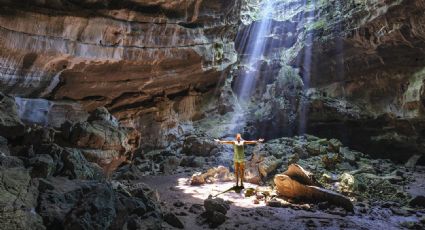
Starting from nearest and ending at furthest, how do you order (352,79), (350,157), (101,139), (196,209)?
1. (196,209)
2. (101,139)
3. (350,157)
4. (352,79)

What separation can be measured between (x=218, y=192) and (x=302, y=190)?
2.80 metres

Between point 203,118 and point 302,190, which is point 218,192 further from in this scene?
point 203,118

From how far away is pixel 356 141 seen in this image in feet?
64.6

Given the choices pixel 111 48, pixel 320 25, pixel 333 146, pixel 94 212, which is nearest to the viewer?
pixel 94 212

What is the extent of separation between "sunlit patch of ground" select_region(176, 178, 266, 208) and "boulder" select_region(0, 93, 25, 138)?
5.29 meters

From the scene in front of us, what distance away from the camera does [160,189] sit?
11.4 m

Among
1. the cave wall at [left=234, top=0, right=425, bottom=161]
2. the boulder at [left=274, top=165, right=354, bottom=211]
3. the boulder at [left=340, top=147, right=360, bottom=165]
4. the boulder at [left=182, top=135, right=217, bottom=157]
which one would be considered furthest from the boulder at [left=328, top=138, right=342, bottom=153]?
the boulder at [left=274, top=165, right=354, bottom=211]

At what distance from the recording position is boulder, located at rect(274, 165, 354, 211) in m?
8.74

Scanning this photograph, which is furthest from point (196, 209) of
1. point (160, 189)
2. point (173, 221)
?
point (160, 189)

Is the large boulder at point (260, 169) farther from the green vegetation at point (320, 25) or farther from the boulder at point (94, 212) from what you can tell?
the green vegetation at point (320, 25)

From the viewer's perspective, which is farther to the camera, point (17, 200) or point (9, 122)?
point (9, 122)

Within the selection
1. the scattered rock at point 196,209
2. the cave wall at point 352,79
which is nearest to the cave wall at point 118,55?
the cave wall at point 352,79

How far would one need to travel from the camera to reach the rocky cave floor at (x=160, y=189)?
4.73m

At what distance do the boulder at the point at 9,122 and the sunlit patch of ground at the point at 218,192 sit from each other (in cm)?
A: 529
